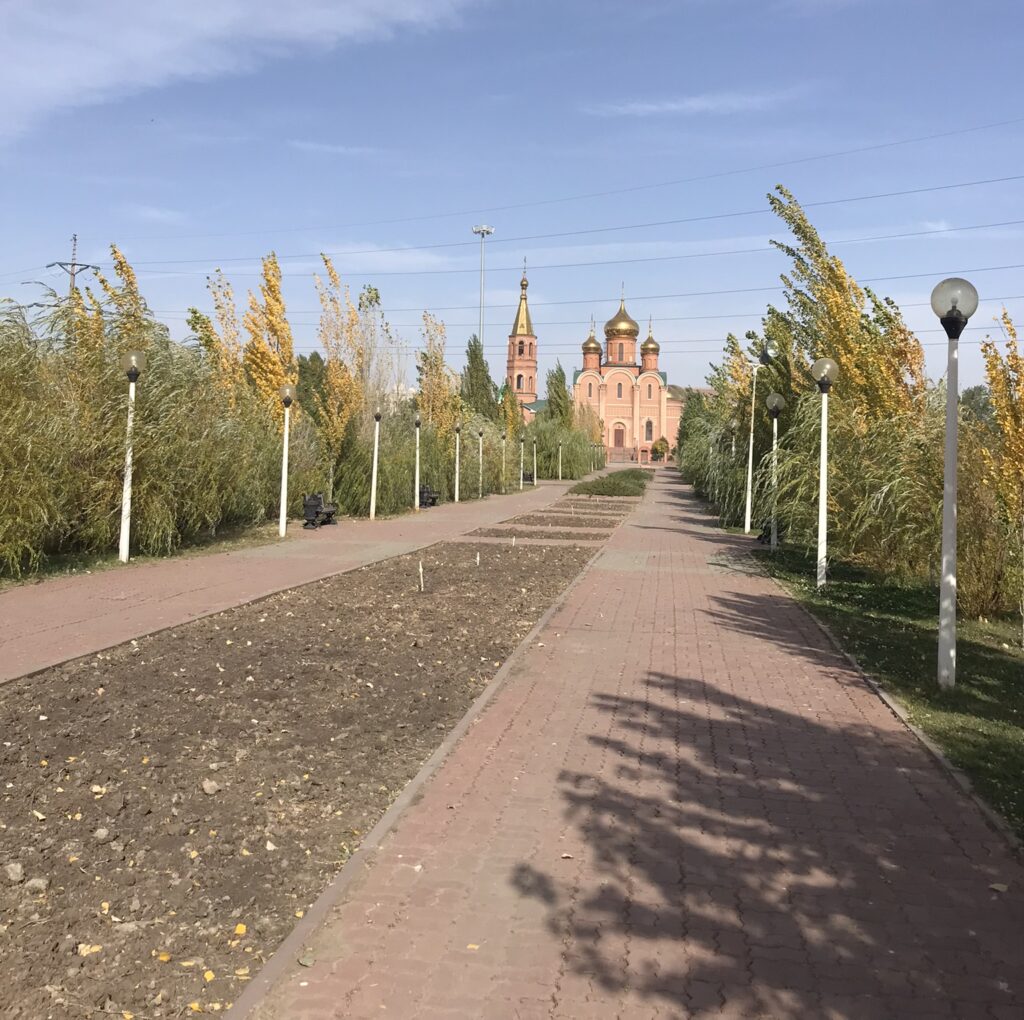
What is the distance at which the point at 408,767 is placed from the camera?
543 cm

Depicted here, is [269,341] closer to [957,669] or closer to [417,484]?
[417,484]

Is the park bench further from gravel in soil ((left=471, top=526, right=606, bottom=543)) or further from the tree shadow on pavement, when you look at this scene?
the tree shadow on pavement

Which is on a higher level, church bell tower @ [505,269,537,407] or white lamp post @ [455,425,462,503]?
church bell tower @ [505,269,537,407]

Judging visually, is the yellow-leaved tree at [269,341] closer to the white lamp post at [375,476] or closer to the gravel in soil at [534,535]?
the white lamp post at [375,476]

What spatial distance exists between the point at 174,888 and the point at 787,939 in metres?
2.38

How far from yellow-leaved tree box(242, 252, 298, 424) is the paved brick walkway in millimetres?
20890

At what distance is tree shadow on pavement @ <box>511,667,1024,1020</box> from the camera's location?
314 centimetres

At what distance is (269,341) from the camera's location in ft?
87.5

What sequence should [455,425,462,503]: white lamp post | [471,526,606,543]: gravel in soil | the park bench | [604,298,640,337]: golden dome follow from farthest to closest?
[604,298,640,337]: golden dome, [455,425,462,503]: white lamp post, the park bench, [471,526,606,543]: gravel in soil

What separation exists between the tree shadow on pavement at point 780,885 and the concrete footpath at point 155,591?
4992mm

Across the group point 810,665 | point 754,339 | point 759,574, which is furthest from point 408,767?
point 754,339

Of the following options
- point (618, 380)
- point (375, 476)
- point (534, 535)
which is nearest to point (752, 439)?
point (534, 535)

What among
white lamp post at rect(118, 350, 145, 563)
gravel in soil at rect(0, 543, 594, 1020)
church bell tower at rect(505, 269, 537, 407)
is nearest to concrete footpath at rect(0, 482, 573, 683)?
white lamp post at rect(118, 350, 145, 563)

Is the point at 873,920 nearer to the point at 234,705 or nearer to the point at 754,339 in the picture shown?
the point at 234,705
